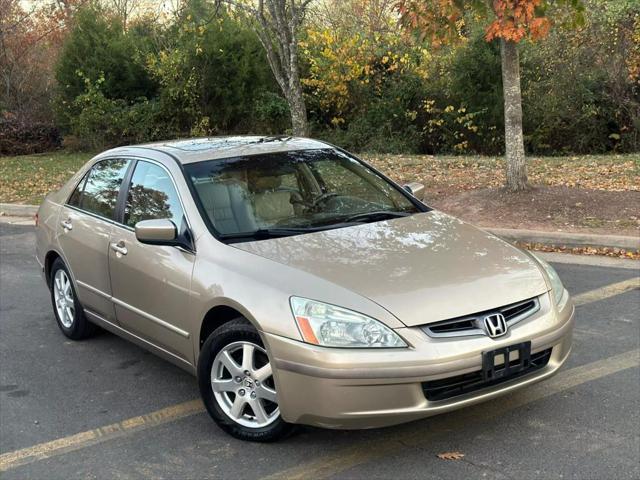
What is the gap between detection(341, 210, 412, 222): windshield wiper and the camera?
4.41 m

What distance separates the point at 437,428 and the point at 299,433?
0.74 m

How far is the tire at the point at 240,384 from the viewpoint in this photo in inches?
142

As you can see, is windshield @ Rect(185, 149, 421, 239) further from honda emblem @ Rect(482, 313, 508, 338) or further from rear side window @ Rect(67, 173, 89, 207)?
rear side window @ Rect(67, 173, 89, 207)

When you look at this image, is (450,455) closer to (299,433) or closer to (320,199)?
(299,433)

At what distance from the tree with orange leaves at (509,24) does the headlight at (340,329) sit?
5428 millimetres

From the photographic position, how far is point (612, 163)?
12.4 meters

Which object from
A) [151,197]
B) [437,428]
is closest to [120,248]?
[151,197]

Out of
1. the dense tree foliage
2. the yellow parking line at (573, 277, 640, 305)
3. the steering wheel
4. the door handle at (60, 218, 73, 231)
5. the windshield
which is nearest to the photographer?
the windshield

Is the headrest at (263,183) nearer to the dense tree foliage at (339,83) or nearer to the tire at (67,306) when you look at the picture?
the tire at (67,306)

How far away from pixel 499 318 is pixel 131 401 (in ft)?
7.80

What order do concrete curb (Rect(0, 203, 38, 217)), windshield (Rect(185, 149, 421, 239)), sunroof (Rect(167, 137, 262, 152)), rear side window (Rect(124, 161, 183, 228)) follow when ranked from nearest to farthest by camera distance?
windshield (Rect(185, 149, 421, 239)) < rear side window (Rect(124, 161, 183, 228)) < sunroof (Rect(167, 137, 262, 152)) < concrete curb (Rect(0, 203, 38, 217))

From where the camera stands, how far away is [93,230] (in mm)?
5031

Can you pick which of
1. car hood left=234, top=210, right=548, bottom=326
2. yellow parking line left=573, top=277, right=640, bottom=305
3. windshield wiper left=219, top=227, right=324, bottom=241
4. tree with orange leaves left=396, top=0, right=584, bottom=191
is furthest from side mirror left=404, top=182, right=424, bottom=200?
tree with orange leaves left=396, top=0, right=584, bottom=191

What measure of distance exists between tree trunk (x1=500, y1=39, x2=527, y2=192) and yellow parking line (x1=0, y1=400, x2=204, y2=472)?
6.46m
